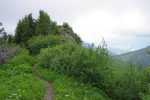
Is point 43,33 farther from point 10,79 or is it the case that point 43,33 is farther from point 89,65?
point 10,79

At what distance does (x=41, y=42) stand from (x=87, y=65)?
2523cm

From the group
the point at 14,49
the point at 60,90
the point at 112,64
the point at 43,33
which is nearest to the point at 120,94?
the point at 112,64

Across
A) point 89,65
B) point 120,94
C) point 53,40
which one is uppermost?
point 53,40

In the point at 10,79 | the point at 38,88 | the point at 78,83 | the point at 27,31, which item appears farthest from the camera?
the point at 27,31

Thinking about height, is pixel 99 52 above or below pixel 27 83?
above

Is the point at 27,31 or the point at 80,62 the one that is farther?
the point at 27,31

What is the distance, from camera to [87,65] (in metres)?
51.3

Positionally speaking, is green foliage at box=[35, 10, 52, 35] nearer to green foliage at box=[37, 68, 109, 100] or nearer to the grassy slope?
green foliage at box=[37, 68, 109, 100]

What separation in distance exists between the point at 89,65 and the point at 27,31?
35439 millimetres

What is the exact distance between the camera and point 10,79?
40.8 m

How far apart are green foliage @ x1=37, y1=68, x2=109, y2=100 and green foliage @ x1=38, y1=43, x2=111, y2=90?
83.8 inches

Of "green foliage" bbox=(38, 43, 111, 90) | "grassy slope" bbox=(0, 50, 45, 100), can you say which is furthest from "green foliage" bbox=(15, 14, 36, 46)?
"grassy slope" bbox=(0, 50, 45, 100)

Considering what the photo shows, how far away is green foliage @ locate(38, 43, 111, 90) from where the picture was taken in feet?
166

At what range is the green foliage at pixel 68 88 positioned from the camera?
122 ft
